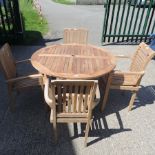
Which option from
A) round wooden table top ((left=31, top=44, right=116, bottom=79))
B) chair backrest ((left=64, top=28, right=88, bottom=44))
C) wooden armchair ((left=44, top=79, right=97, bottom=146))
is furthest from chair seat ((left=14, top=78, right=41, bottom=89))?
chair backrest ((left=64, top=28, right=88, bottom=44))

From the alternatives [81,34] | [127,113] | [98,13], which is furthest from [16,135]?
[98,13]

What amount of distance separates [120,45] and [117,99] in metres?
3.13

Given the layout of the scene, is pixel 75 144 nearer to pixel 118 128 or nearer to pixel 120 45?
pixel 118 128

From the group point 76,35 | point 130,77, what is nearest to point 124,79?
point 130,77

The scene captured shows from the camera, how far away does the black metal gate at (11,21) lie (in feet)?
19.0

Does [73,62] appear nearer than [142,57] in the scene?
Yes

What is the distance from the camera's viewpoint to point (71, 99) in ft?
8.28

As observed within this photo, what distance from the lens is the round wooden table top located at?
116 inches

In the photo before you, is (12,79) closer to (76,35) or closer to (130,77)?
(76,35)

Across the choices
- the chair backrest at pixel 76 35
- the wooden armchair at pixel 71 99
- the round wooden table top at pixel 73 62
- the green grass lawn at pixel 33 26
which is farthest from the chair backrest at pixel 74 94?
the green grass lawn at pixel 33 26

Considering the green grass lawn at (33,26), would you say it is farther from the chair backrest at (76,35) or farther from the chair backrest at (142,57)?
the chair backrest at (142,57)

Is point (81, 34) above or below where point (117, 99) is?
above

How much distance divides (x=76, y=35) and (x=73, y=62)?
1299 millimetres

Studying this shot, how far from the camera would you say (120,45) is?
21.8ft
